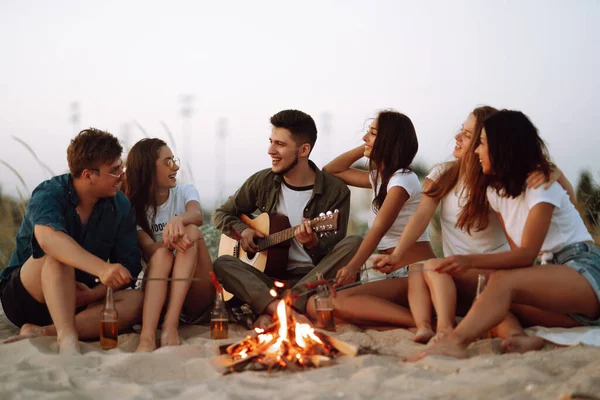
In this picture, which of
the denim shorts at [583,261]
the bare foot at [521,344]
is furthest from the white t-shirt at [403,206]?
the bare foot at [521,344]

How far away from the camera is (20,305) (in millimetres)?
4340

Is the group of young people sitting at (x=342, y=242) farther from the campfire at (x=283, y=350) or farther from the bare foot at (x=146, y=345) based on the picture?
the campfire at (x=283, y=350)

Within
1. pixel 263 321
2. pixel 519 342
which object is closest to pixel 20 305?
pixel 263 321

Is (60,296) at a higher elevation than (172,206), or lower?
lower

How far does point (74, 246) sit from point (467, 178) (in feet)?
7.08

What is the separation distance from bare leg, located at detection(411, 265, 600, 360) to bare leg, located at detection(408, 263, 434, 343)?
541 mm

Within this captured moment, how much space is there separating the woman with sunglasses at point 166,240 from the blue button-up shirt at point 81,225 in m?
0.18

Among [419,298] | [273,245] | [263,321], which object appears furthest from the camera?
[273,245]

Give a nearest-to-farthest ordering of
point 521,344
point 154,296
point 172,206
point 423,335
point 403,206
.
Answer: point 521,344, point 423,335, point 154,296, point 403,206, point 172,206

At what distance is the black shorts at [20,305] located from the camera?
170 inches

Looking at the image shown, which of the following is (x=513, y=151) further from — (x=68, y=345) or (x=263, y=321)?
(x=68, y=345)

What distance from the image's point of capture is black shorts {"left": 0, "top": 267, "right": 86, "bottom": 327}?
4.31m

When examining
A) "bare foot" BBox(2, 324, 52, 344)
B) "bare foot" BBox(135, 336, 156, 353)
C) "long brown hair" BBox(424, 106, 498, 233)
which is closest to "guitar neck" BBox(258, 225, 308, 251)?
"long brown hair" BBox(424, 106, 498, 233)

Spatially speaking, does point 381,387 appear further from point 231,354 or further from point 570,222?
point 570,222
